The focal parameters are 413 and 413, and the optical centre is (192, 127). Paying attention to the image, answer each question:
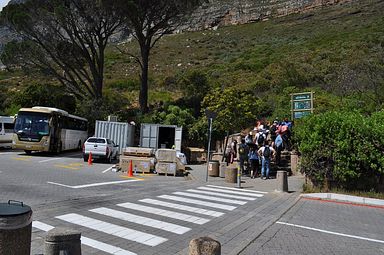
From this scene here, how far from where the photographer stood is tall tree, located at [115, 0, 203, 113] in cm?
3711

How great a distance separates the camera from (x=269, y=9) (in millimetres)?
95312

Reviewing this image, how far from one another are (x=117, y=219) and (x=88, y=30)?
105 ft

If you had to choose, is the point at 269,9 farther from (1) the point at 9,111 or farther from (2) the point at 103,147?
(2) the point at 103,147

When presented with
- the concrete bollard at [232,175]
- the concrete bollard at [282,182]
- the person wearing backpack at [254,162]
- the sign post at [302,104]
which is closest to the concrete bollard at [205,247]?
the concrete bollard at [282,182]

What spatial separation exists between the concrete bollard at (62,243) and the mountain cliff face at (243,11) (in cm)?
8730

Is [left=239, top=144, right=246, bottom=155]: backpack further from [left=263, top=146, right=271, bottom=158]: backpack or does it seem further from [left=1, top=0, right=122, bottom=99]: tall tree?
[left=1, top=0, right=122, bottom=99]: tall tree

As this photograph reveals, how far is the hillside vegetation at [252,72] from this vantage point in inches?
1156

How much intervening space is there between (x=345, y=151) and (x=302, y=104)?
240 inches

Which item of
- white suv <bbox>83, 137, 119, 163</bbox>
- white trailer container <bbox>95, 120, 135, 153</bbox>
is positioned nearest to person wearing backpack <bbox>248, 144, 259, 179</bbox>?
white suv <bbox>83, 137, 119, 163</bbox>

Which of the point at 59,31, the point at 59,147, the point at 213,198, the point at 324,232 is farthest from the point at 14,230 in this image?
the point at 59,31

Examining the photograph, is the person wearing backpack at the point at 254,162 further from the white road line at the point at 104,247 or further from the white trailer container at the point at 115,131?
the white trailer container at the point at 115,131

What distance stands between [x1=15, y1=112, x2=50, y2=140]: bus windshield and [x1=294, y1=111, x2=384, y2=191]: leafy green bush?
736 inches

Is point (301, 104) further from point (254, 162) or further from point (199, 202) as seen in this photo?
point (199, 202)

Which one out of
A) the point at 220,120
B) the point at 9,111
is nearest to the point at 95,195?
the point at 220,120
